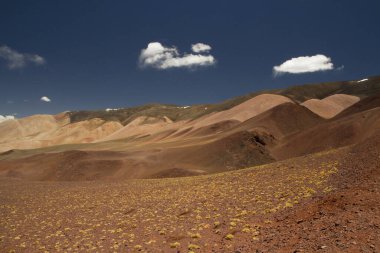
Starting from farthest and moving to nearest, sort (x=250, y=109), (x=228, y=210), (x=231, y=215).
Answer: (x=250, y=109)
(x=228, y=210)
(x=231, y=215)

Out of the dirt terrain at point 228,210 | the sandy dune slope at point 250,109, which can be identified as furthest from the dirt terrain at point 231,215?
the sandy dune slope at point 250,109

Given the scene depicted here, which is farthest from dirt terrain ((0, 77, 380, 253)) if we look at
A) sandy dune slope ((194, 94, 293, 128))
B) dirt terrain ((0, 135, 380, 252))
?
sandy dune slope ((194, 94, 293, 128))

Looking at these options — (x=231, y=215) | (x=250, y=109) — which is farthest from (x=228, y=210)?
(x=250, y=109)

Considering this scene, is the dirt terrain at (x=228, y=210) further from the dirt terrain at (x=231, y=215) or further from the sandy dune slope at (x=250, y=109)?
the sandy dune slope at (x=250, y=109)

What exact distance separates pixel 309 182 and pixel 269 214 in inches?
219

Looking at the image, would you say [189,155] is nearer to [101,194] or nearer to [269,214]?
[101,194]

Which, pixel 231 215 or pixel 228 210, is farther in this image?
Answer: pixel 228 210

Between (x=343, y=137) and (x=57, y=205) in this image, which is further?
(x=343, y=137)

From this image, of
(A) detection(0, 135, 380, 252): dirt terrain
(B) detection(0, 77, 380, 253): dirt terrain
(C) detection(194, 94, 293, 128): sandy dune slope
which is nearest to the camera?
(A) detection(0, 135, 380, 252): dirt terrain

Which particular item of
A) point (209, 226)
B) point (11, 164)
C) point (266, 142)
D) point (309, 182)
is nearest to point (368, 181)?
point (309, 182)

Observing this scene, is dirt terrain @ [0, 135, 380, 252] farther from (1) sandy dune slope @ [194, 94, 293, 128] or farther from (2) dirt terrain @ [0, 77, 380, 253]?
(1) sandy dune slope @ [194, 94, 293, 128]

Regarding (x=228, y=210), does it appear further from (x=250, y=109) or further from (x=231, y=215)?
(x=250, y=109)

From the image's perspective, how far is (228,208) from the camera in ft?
56.2

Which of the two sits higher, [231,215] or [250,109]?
[250,109]
